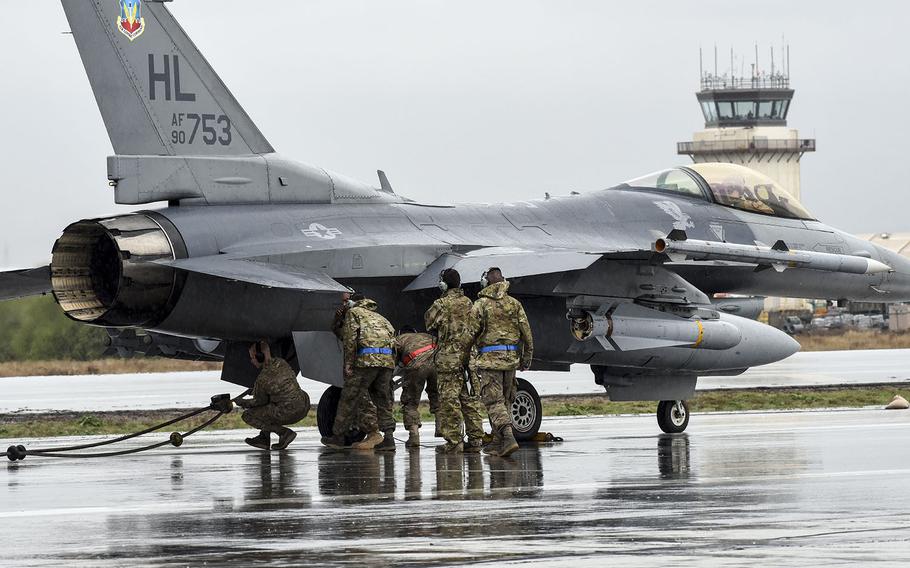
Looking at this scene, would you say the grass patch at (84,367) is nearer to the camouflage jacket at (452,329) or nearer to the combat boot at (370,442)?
the combat boot at (370,442)

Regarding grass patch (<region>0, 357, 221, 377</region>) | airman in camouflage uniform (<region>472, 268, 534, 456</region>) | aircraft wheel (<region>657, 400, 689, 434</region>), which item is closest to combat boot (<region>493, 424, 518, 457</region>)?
airman in camouflage uniform (<region>472, 268, 534, 456</region>)

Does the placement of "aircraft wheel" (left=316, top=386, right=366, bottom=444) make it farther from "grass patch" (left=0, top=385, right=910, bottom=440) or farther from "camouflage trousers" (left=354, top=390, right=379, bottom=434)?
"grass patch" (left=0, top=385, right=910, bottom=440)

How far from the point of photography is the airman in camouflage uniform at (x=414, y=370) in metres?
14.9

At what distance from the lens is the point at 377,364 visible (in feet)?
47.0

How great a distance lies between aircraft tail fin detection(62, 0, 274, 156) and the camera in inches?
571

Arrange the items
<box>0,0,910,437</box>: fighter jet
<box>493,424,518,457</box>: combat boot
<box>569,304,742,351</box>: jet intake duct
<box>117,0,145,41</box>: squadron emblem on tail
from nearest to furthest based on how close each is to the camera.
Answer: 1. <box>493,424,518,457</box>: combat boot
2. <box>0,0,910,437</box>: fighter jet
3. <box>117,0,145,41</box>: squadron emblem on tail
4. <box>569,304,742,351</box>: jet intake duct

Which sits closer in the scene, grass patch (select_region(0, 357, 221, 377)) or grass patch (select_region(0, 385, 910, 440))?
grass patch (select_region(0, 385, 910, 440))

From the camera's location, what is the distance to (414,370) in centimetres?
1502

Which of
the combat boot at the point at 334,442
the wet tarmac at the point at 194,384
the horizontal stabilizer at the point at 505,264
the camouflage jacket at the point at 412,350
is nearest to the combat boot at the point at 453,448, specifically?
the camouflage jacket at the point at 412,350

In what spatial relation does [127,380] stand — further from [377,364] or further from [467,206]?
[377,364]

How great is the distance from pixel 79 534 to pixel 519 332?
246 inches

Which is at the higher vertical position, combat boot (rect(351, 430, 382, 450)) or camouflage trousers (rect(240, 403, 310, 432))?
camouflage trousers (rect(240, 403, 310, 432))

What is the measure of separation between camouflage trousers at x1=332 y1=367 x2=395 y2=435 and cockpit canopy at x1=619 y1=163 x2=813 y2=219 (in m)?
5.76

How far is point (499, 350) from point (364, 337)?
1348 millimetres
